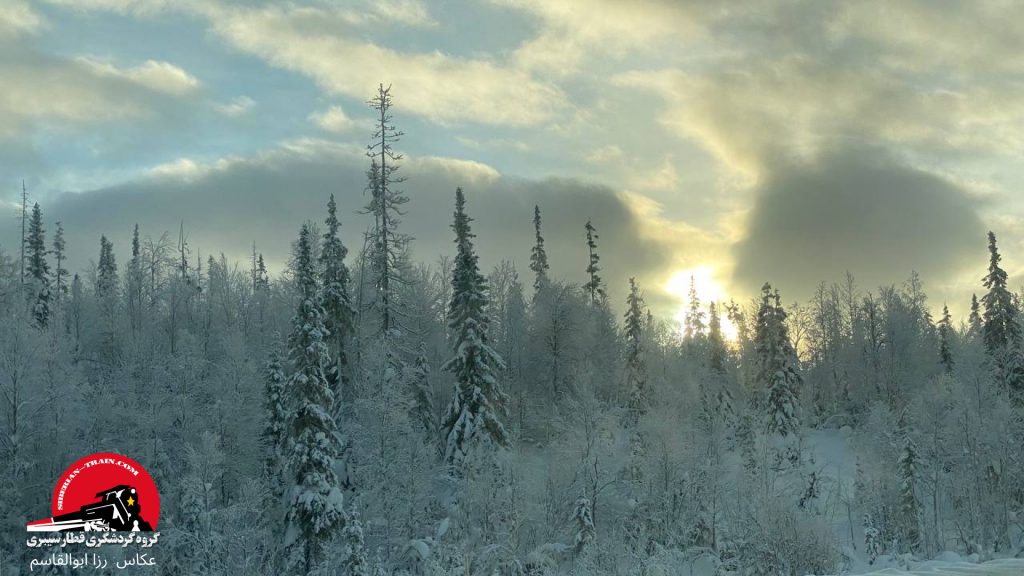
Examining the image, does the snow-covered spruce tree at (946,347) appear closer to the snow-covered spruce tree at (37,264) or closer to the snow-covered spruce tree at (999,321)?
the snow-covered spruce tree at (999,321)

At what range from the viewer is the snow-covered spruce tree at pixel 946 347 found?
77812mm

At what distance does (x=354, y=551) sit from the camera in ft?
112

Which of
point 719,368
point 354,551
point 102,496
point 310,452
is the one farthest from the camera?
point 719,368

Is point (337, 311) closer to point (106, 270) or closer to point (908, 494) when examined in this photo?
point (908, 494)

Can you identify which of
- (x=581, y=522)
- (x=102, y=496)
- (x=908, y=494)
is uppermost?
(x=102, y=496)

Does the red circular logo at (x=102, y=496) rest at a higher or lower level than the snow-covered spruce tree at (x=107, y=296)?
lower

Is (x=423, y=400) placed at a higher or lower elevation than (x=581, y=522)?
higher

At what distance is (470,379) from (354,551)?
12.4 meters

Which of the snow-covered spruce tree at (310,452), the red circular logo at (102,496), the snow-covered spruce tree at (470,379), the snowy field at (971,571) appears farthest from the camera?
the snow-covered spruce tree at (470,379)

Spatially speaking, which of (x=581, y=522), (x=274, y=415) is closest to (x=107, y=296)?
(x=274, y=415)

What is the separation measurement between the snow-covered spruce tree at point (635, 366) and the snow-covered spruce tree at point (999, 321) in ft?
87.9

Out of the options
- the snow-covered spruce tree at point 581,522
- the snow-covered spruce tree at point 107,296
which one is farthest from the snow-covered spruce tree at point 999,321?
the snow-covered spruce tree at point 107,296

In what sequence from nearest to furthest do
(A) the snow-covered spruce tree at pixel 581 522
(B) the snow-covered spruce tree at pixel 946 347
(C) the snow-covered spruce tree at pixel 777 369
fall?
(A) the snow-covered spruce tree at pixel 581 522 → (C) the snow-covered spruce tree at pixel 777 369 → (B) the snow-covered spruce tree at pixel 946 347

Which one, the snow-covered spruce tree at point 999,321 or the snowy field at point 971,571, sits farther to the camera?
the snow-covered spruce tree at point 999,321
